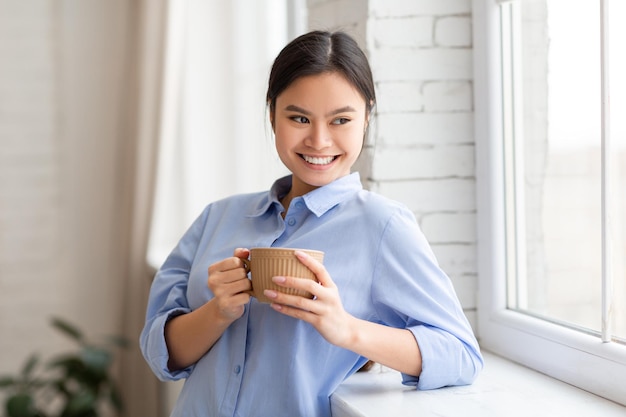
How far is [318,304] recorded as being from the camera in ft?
3.83

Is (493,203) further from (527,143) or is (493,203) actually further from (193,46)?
(193,46)

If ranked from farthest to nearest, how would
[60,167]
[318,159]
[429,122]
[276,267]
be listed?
1. [60,167]
2. [429,122]
3. [318,159]
4. [276,267]

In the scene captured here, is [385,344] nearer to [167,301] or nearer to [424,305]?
[424,305]

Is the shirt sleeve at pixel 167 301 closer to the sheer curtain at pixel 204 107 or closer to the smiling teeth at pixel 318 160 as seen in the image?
the smiling teeth at pixel 318 160

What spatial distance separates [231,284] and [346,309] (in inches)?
8.2

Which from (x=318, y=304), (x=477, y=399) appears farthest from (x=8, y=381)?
(x=477, y=399)

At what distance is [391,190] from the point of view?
1.78 m

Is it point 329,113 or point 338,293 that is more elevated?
point 329,113

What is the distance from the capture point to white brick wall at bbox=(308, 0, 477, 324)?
178cm

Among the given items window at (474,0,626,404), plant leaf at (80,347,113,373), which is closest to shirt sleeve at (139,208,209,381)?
plant leaf at (80,347,113,373)

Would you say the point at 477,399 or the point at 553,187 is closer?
the point at 477,399

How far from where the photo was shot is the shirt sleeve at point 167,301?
144cm

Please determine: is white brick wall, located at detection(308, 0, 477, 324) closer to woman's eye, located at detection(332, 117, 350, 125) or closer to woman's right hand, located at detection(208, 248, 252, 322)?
woman's eye, located at detection(332, 117, 350, 125)

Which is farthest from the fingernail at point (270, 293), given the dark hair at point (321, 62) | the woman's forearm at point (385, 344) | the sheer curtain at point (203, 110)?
the sheer curtain at point (203, 110)
